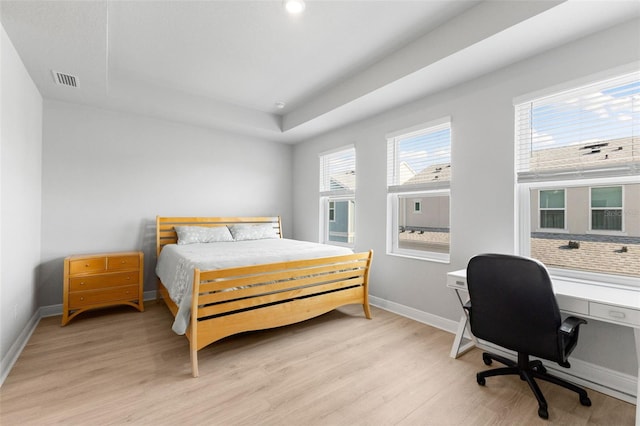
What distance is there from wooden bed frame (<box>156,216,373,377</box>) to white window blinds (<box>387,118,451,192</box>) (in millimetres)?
1015

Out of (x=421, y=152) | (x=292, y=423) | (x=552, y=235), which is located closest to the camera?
(x=292, y=423)

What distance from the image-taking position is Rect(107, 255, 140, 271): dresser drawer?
3.36m

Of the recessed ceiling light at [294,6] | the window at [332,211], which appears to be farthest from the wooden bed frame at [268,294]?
the recessed ceiling light at [294,6]

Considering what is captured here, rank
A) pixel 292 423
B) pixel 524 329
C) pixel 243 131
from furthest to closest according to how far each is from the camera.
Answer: pixel 243 131 → pixel 524 329 → pixel 292 423

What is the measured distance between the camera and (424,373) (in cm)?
224

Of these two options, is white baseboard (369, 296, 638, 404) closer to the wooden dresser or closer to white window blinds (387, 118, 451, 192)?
white window blinds (387, 118, 451, 192)

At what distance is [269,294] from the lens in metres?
2.66

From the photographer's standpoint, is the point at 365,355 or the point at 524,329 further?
the point at 365,355

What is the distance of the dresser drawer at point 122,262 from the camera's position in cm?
336

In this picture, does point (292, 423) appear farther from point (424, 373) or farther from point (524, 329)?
point (524, 329)

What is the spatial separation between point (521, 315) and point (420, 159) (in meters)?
2.03

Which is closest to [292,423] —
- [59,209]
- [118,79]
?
[59,209]

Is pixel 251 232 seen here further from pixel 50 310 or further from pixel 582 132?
pixel 582 132

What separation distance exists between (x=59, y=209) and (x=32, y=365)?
195 centimetres
